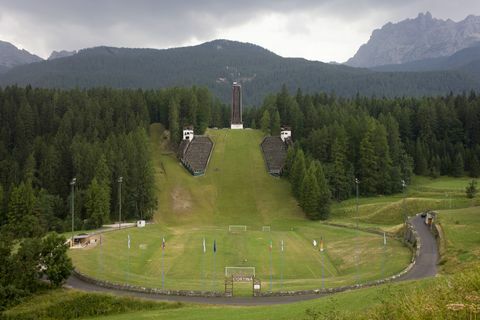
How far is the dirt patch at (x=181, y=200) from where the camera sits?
85000mm

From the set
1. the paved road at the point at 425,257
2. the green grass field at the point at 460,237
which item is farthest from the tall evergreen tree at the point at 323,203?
the paved road at the point at 425,257

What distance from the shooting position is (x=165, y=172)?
98500 millimetres

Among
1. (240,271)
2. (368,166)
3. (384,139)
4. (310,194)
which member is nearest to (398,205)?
(310,194)

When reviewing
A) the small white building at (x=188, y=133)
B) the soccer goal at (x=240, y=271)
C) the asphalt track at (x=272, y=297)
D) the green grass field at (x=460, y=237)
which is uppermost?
the small white building at (x=188, y=133)

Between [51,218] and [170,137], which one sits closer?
[51,218]

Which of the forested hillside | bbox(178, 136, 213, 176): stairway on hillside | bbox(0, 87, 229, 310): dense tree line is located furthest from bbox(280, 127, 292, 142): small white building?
bbox(0, 87, 229, 310): dense tree line

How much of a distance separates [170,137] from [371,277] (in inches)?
3212

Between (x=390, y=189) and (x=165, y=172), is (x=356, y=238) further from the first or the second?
(x=165, y=172)

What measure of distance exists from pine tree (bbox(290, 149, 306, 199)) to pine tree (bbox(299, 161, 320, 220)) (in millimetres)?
2202

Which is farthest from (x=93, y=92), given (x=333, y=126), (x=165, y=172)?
(x=333, y=126)

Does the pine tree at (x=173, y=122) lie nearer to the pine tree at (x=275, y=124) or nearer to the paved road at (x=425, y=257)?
the pine tree at (x=275, y=124)

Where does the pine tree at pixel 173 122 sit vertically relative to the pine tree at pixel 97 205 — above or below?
above

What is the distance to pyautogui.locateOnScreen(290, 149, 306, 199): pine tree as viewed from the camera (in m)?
84.8

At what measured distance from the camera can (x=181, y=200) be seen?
87.9 metres
